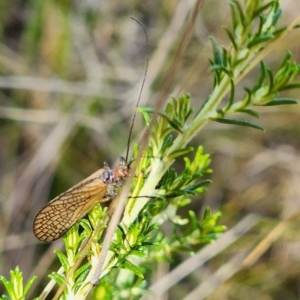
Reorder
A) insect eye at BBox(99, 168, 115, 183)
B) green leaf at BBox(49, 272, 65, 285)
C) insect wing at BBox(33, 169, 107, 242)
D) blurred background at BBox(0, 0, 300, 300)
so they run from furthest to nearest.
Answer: blurred background at BBox(0, 0, 300, 300) → insect eye at BBox(99, 168, 115, 183) → insect wing at BBox(33, 169, 107, 242) → green leaf at BBox(49, 272, 65, 285)

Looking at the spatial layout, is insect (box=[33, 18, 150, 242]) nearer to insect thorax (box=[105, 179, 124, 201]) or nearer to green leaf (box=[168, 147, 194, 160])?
insect thorax (box=[105, 179, 124, 201])

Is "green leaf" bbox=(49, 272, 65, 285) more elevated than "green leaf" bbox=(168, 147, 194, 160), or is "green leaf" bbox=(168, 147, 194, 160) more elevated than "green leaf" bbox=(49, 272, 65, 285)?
"green leaf" bbox=(168, 147, 194, 160)

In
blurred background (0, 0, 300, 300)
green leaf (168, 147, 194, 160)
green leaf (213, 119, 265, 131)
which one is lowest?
blurred background (0, 0, 300, 300)

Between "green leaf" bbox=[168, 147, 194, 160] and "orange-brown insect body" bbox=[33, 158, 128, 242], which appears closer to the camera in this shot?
"green leaf" bbox=[168, 147, 194, 160]

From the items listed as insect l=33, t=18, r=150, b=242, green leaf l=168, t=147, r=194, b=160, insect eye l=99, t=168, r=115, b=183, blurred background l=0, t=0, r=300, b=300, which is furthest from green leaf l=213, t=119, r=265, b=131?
blurred background l=0, t=0, r=300, b=300

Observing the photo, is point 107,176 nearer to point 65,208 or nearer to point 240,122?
point 65,208

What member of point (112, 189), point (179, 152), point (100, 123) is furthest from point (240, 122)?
point (100, 123)

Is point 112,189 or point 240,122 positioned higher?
point 240,122

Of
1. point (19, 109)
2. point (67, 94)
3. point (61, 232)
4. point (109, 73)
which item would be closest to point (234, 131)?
point (109, 73)
